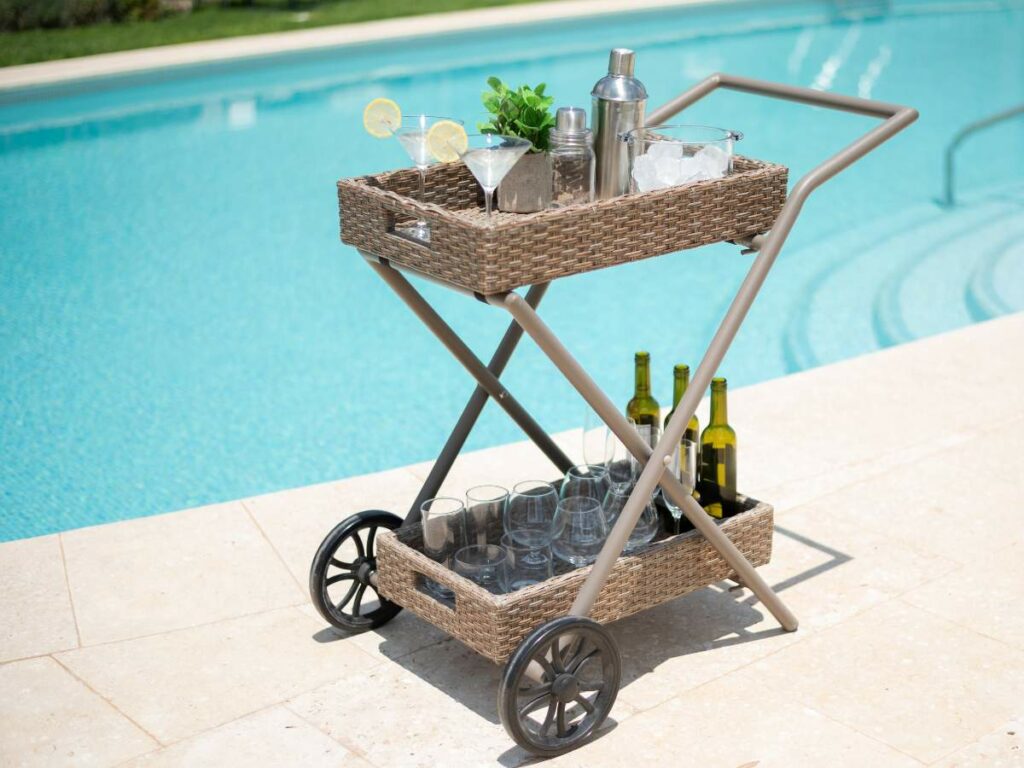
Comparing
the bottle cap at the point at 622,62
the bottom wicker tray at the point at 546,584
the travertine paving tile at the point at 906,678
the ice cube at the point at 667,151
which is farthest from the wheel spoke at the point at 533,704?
the bottle cap at the point at 622,62

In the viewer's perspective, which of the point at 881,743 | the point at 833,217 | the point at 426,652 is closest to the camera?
the point at 881,743

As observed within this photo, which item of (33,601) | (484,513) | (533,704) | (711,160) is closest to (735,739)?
(533,704)

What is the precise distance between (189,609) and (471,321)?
3129 mm

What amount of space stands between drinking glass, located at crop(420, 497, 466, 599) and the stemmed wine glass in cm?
73

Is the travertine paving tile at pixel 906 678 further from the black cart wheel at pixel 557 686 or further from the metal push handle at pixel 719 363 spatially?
the black cart wheel at pixel 557 686

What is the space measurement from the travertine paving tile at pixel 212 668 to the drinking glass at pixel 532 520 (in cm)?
46

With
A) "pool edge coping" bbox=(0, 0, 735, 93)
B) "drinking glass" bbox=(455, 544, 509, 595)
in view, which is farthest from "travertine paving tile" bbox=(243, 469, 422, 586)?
"pool edge coping" bbox=(0, 0, 735, 93)

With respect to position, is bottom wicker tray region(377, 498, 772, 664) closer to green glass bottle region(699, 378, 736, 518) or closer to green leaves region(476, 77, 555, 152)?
green glass bottle region(699, 378, 736, 518)

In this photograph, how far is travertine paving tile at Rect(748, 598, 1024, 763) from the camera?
8.59 ft

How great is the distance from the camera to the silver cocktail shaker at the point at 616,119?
2676 millimetres

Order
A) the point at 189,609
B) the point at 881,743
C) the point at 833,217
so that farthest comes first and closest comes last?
the point at 833,217, the point at 189,609, the point at 881,743

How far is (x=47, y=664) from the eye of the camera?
2.93m

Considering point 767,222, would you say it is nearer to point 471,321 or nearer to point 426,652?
point 426,652

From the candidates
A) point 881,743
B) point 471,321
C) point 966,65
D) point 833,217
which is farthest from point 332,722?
point 966,65
